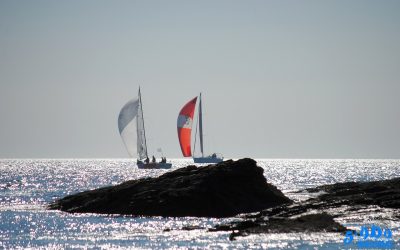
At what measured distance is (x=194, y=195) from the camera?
60281 mm

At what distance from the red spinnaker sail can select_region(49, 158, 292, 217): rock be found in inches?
3497

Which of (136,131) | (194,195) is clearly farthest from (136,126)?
(194,195)

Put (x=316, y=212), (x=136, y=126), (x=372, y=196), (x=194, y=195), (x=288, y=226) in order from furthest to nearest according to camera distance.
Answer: (x=136, y=126) → (x=372, y=196) → (x=194, y=195) → (x=316, y=212) → (x=288, y=226)

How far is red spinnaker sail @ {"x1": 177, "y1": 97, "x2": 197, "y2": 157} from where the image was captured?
157637mm

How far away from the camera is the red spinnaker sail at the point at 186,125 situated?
517ft

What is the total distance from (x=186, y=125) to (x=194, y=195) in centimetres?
9867

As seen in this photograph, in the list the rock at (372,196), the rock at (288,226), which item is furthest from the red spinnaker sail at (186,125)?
the rock at (288,226)

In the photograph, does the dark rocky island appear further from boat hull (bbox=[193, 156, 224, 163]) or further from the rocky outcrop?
boat hull (bbox=[193, 156, 224, 163])

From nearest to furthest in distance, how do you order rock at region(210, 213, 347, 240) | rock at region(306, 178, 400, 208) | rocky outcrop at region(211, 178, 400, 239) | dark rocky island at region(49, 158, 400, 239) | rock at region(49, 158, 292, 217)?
1. rock at region(210, 213, 347, 240)
2. rocky outcrop at region(211, 178, 400, 239)
3. dark rocky island at region(49, 158, 400, 239)
4. rock at region(306, 178, 400, 208)
5. rock at region(49, 158, 292, 217)

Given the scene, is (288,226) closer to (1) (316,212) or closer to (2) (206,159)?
(1) (316,212)

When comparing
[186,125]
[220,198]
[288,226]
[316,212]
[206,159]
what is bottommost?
[288,226]

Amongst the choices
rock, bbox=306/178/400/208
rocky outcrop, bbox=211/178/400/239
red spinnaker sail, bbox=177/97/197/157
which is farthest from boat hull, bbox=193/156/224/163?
rocky outcrop, bbox=211/178/400/239

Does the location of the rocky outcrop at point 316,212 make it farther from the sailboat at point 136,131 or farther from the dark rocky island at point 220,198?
the sailboat at point 136,131

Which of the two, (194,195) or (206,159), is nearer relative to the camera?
(194,195)
